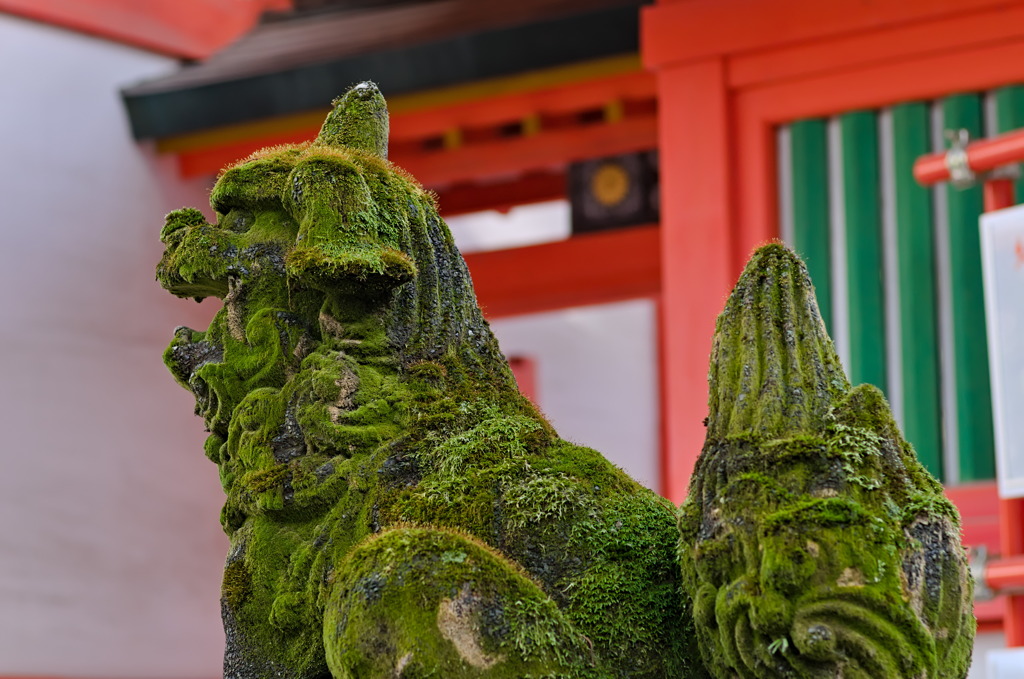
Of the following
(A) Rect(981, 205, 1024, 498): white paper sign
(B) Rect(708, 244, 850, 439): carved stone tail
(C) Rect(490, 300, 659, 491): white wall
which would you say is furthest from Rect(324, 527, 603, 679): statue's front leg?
(C) Rect(490, 300, 659, 491): white wall

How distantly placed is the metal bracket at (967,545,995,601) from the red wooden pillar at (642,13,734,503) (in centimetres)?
115

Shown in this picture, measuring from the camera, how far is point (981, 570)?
539 cm

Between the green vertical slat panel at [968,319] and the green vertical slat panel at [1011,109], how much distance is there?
0.09m

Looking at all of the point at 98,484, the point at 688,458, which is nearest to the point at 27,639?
the point at 98,484

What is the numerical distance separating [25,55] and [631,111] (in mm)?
2659

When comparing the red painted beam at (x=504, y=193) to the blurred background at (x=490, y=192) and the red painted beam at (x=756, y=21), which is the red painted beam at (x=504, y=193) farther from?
the red painted beam at (x=756, y=21)

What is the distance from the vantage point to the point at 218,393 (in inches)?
95.0

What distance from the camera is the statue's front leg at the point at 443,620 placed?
6.63 ft

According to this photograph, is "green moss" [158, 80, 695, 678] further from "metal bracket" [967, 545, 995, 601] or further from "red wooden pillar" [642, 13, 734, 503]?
"red wooden pillar" [642, 13, 734, 503]

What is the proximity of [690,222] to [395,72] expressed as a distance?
1.51 metres

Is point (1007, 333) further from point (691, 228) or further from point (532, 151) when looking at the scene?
point (532, 151)

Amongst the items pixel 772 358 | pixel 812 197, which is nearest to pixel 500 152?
pixel 812 197

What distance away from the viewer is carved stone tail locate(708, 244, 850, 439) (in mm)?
2053

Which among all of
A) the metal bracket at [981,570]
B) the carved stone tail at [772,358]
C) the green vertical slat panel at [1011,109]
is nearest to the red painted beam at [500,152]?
the green vertical slat panel at [1011,109]
